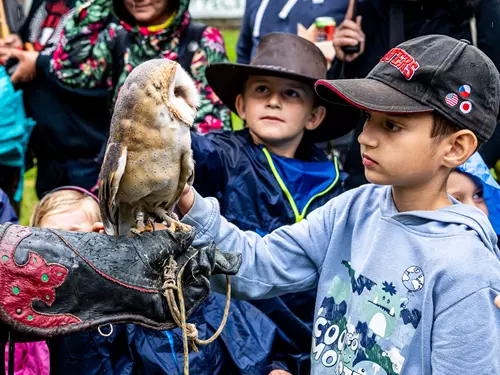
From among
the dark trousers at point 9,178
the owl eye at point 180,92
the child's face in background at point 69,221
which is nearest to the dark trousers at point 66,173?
the dark trousers at point 9,178

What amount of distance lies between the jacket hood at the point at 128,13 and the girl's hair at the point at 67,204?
3.63 ft

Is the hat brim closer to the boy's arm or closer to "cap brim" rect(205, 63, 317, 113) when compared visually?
"cap brim" rect(205, 63, 317, 113)

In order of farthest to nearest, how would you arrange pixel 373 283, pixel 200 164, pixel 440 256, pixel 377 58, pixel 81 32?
pixel 81 32
pixel 377 58
pixel 200 164
pixel 373 283
pixel 440 256

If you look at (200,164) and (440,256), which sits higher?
(440,256)

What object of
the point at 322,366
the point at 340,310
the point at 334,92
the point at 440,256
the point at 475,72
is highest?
the point at 475,72

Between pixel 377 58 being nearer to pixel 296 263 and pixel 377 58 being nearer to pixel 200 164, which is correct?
pixel 200 164

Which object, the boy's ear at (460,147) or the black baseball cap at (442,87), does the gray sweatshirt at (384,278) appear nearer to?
the boy's ear at (460,147)

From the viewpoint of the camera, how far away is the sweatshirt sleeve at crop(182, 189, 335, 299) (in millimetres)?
2186

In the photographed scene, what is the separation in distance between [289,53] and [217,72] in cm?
32

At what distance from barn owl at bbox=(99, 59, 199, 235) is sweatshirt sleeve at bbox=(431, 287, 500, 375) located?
30.5 inches

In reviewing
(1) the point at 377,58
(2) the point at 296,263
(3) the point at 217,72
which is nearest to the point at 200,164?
(3) the point at 217,72

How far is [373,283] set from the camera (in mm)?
2031

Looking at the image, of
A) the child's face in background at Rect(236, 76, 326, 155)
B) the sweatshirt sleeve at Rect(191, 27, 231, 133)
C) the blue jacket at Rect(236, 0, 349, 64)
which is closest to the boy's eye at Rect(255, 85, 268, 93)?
the child's face in background at Rect(236, 76, 326, 155)

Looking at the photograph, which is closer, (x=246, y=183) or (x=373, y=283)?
(x=373, y=283)
